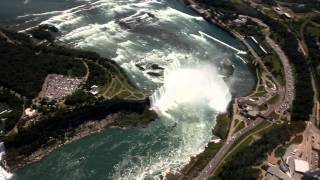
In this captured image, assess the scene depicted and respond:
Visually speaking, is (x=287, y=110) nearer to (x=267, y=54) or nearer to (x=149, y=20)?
(x=267, y=54)

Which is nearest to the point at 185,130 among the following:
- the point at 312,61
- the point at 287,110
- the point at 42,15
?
the point at 287,110

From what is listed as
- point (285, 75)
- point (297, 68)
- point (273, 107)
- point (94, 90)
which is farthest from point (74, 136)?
point (297, 68)

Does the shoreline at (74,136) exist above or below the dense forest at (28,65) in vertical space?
below

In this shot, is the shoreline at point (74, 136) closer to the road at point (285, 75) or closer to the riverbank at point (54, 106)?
the riverbank at point (54, 106)

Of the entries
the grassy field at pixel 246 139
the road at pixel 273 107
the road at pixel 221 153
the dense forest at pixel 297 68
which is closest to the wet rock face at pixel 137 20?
the road at pixel 273 107

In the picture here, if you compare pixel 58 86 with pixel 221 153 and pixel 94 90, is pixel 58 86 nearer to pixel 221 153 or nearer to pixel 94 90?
pixel 94 90

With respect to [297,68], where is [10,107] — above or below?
above
